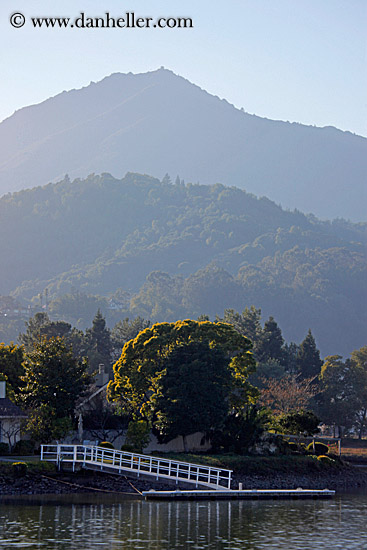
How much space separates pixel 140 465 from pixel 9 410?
516 inches

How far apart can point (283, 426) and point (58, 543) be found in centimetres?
5003

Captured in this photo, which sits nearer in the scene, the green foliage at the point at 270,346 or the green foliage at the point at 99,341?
the green foliage at the point at 270,346

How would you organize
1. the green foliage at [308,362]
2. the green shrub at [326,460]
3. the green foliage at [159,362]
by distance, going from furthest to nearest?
the green foliage at [308,362], the green shrub at [326,460], the green foliage at [159,362]

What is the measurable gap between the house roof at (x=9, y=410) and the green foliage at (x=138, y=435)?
9.01 metres

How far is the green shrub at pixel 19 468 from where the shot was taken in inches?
2462

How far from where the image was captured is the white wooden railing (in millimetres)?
64688

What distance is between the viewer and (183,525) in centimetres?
4947

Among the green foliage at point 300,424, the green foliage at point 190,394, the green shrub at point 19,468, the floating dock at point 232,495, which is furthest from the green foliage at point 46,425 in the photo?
the green foliage at point 300,424

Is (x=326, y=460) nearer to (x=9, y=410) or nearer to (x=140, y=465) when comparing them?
(x=140, y=465)

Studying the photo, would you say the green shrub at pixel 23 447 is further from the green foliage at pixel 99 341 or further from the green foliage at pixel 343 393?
the green foliage at pixel 99 341

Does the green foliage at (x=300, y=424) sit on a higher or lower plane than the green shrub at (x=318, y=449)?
higher

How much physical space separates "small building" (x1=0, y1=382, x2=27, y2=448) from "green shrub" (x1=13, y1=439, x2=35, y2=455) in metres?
0.70

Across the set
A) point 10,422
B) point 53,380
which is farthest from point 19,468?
point 53,380

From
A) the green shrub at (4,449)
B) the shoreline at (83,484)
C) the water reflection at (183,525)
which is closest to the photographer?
the water reflection at (183,525)
